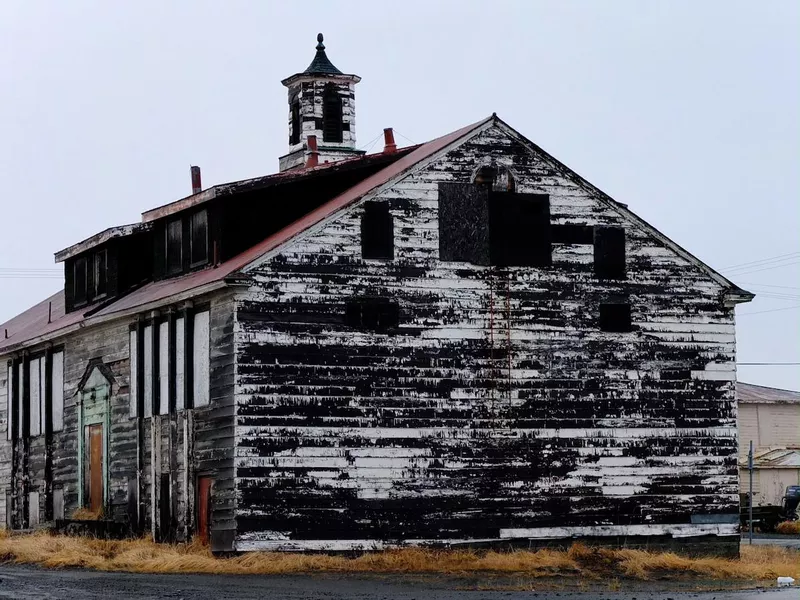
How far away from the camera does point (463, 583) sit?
28.7m

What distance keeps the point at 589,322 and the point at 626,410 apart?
6.53 feet

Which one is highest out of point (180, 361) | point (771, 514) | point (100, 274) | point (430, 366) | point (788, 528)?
point (100, 274)

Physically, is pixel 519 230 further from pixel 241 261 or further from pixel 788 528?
pixel 788 528

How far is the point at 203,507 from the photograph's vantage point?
33.2 m

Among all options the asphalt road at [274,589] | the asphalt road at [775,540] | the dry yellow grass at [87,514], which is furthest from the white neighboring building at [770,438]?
the asphalt road at [274,589]

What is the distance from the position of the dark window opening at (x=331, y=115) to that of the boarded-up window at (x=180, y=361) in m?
15.1

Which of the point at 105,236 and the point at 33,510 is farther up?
the point at 105,236

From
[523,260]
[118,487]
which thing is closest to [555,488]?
[523,260]

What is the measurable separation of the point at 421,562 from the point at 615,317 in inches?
275

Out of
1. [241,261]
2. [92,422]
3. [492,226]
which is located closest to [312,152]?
[92,422]

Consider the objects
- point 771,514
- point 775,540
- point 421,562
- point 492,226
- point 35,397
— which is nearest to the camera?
point 421,562

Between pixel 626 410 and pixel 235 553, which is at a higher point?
pixel 626 410

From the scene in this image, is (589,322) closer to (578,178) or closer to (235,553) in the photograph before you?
(578,178)

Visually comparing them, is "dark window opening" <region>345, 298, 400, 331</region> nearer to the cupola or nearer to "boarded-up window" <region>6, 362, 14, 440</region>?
"boarded-up window" <region>6, 362, 14, 440</region>
